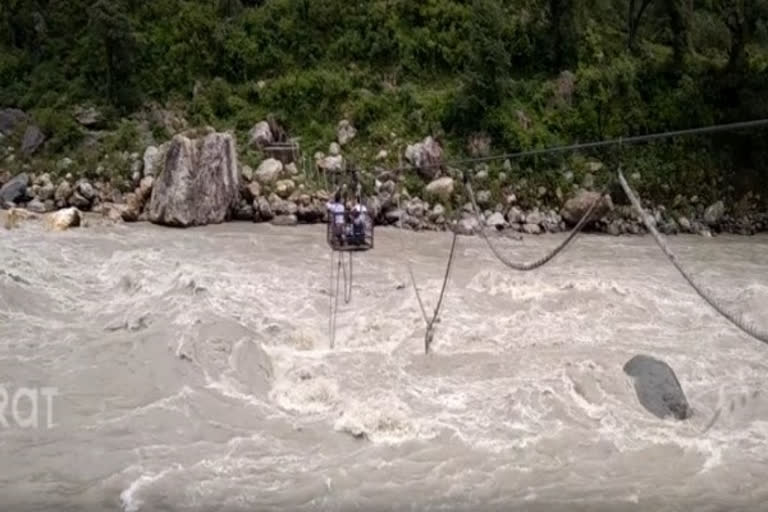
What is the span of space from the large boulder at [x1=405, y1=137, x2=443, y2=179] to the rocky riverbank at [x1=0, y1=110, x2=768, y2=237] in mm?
29

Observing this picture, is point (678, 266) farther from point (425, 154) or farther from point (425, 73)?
point (425, 73)

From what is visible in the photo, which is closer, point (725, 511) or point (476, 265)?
point (725, 511)

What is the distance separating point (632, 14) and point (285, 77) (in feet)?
29.5

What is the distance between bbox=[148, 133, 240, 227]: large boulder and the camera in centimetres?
1404

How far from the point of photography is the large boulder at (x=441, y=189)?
607 inches

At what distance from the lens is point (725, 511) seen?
16.8 feet

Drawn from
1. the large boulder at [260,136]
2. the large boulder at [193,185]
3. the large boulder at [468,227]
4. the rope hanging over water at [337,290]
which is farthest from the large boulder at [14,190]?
the large boulder at [468,227]

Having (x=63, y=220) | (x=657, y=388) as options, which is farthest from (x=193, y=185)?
(x=657, y=388)

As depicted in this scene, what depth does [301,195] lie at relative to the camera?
15.3 m

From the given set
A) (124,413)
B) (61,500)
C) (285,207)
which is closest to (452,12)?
(285,207)

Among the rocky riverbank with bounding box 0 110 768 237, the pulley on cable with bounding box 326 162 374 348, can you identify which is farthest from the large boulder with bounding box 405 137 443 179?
the pulley on cable with bounding box 326 162 374 348

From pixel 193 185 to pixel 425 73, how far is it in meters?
7.73

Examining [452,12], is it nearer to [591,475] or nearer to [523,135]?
[523,135]

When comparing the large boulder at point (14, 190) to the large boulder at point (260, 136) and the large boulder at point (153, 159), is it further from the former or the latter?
the large boulder at point (260, 136)
